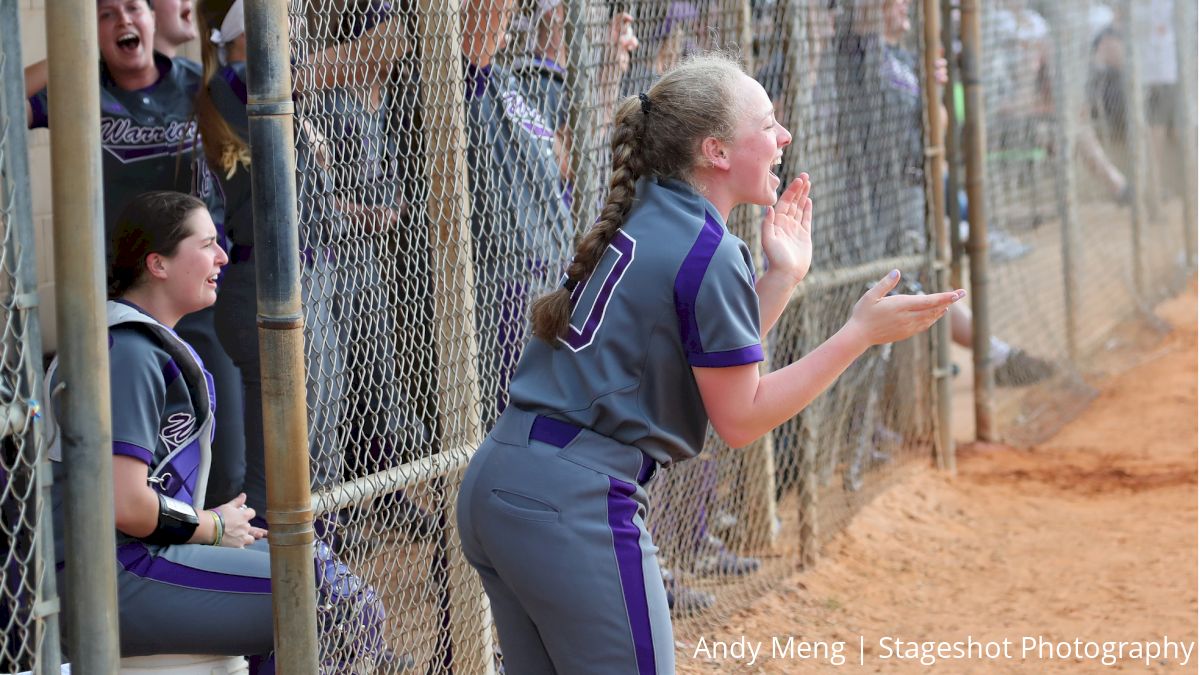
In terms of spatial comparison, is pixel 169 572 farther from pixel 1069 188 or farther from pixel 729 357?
pixel 1069 188

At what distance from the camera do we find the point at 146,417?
2.75 meters

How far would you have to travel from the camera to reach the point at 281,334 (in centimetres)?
274

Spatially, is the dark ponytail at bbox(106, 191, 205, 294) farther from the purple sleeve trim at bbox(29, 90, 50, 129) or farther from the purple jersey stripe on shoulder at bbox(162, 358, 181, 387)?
the purple sleeve trim at bbox(29, 90, 50, 129)

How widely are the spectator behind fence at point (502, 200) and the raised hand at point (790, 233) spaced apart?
102cm

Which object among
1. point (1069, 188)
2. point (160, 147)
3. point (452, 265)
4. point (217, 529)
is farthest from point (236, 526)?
point (1069, 188)

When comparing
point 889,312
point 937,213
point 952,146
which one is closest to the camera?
point 889,312

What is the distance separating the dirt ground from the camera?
14.9 feet

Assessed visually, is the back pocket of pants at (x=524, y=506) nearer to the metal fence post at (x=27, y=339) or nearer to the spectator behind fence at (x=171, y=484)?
the spectator behind fence at (x=171, y=484)

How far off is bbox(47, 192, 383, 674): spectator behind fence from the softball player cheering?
1.93 feet

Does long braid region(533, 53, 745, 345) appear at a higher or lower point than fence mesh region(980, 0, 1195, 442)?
higher

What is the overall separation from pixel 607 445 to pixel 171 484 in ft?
3.26

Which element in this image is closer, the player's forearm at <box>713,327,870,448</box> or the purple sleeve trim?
the player's forearm at <box>713,327,870,448</box>

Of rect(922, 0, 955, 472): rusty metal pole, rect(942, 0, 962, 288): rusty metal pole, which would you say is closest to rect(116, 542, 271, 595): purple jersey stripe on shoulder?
rect(922, 0, 955, 472): rusty metal pole

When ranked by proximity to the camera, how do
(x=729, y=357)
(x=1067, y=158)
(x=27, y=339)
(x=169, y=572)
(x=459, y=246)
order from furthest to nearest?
(x=1067, y=158) < (x=459, y=246) < (x=169, y=572) < (x=729, y=357) < (x=27, y=339)
